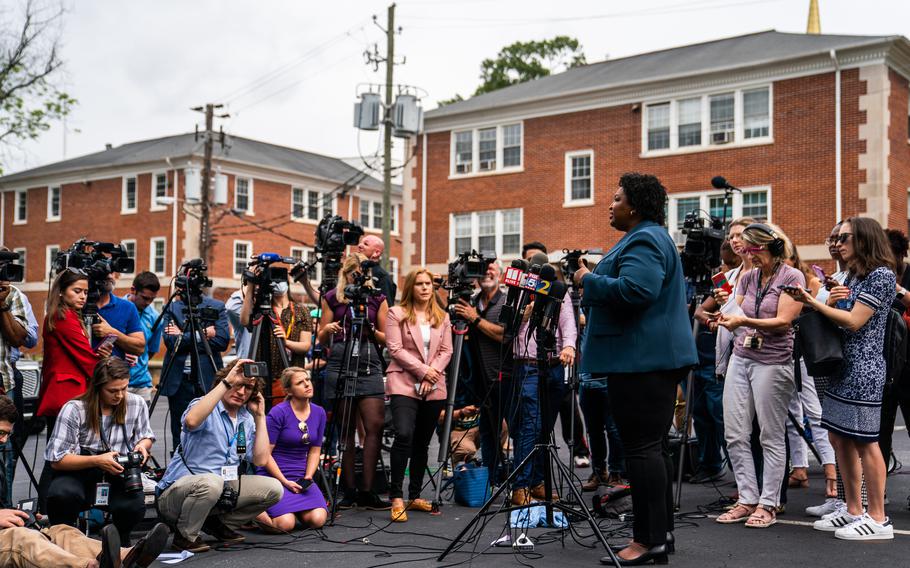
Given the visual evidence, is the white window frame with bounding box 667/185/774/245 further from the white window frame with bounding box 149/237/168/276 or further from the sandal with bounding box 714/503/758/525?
the white window frame with bounding box 149/237/168/276

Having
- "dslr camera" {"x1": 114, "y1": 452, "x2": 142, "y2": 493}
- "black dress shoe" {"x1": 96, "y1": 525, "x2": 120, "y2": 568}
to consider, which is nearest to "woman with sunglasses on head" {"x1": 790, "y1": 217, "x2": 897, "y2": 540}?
"black dress shoe" {"x1": 96, "y1": 525, "x2": 120, "y2": 568}

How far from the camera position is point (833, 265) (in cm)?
2298

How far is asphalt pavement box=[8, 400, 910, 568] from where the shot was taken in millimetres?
5020

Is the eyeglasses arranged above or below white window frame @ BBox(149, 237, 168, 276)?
below

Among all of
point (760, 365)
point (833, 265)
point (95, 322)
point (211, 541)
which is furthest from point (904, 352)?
point (833, 265)

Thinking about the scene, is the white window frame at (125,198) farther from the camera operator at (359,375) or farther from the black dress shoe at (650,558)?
the black dress shoe at (650,558)

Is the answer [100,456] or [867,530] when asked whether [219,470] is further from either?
[867,530]

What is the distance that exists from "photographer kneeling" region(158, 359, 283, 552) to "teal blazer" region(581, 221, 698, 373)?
94.6 inches

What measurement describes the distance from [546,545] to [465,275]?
2.20 metres

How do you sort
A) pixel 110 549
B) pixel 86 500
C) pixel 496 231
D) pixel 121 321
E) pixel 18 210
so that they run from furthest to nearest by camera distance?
1. pixel 18 210
2. pixel 496 231
3. pixel 121 321
4. pixel 86 500
5. pixel 110 549

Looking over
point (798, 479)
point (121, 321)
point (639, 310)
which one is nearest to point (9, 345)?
point (121, 321)

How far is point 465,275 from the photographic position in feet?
22.0

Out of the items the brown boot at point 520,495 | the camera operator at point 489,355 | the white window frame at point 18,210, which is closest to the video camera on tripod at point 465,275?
the camera operator at point 489,355

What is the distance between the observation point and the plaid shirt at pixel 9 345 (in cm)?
599
